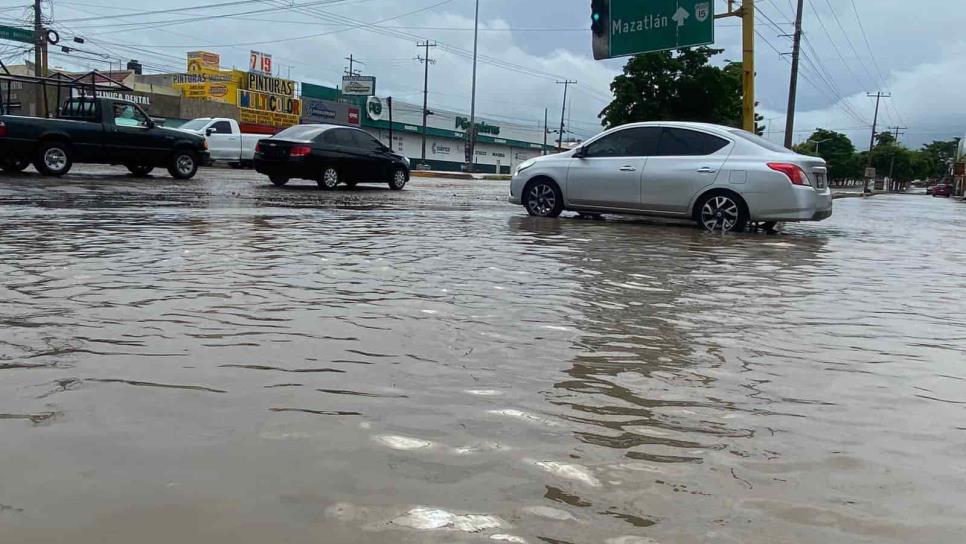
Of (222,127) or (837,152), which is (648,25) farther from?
(837,152)

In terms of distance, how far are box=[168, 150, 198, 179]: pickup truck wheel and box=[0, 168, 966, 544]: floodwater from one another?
485 inches

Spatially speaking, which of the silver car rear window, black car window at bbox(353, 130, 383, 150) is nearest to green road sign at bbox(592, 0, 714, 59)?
black car window at bbox(353, 130, 383, 150)

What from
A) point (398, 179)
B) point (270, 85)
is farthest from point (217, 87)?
point (398, 179)

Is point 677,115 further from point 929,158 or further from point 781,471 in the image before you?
point 929,158

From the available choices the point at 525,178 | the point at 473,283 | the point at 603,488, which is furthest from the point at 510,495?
the point at 525,178

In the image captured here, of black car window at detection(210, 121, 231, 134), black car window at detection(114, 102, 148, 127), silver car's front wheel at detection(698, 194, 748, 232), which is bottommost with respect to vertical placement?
silver car's front wheel at detection(698, 194, 748, 232)

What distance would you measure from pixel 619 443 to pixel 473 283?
3.03m

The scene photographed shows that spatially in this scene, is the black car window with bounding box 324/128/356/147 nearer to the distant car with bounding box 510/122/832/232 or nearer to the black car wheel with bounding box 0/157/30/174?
the black car wheel with bounding box 0/157/30/174

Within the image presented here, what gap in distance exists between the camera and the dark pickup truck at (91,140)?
1533cm

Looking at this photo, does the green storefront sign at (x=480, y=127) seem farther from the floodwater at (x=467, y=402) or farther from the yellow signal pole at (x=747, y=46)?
the floodwater at (x=467, y=402)

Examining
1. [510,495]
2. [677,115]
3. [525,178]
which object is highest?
[677,115]

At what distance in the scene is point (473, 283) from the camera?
218 inches

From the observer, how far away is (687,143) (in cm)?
1043

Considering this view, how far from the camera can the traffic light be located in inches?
816
